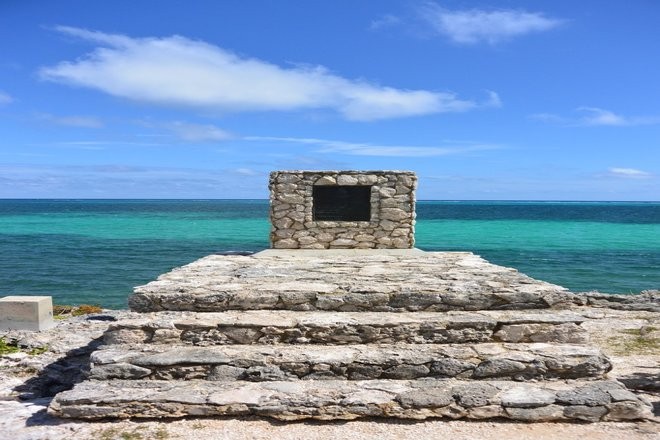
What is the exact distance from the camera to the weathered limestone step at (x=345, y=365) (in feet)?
17.6

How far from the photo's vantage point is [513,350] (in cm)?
555

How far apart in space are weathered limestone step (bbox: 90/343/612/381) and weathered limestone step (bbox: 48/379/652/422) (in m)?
0.28

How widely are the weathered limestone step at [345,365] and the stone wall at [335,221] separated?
7.07 m

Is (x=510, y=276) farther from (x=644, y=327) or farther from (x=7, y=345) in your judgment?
(x=7, y=345)

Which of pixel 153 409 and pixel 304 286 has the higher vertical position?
pixel 304 286

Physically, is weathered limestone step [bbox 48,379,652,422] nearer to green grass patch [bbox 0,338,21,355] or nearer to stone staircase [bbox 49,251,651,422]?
stone staircase [bbox 49,251,651,422]

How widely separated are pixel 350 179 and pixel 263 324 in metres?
7.13

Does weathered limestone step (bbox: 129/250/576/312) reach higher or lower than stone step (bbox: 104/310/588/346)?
higher

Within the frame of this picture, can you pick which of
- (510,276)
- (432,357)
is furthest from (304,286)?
(510,276)

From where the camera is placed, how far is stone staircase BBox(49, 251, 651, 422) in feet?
16.3

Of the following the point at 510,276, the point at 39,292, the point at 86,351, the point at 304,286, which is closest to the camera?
the point at 304,286

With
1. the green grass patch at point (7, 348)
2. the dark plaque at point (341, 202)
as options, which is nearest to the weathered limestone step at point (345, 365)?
the green grass patch at point (7, 348)

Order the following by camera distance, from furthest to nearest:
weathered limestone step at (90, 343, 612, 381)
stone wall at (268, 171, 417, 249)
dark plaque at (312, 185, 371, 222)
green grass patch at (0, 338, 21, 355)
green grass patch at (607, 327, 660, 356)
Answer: dark plaque at (312, 185, 371, 222), stone wall at (268, 171, 417, 249), green grass patch at (0, 338, 21, 355), green grass patch at (607, 327, 660, 356), weathered limestone step at (90, 343, 612, 381)

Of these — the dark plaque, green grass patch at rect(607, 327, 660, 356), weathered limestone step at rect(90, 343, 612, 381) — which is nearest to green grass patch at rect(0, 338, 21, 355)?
weathered limestone step at rect(90, 343, 612, 381)
